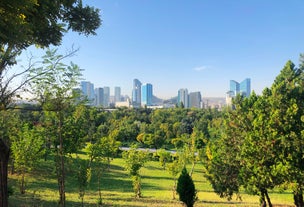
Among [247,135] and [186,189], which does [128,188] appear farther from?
[247,135]

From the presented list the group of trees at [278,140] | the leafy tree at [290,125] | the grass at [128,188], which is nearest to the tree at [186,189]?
the group of trees at [278,140]

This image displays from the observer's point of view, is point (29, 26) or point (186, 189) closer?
point (29, 26)

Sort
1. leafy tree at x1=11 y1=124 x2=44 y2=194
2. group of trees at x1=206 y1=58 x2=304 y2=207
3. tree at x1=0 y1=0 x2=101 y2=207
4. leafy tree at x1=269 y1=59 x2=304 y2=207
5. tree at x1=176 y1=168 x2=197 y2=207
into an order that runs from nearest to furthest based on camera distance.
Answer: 1. tree at x1=0 y1=0 x2=101 y2=207
2. leafy tree at x1=269 y1=59 x2=304 y2=207
3. group of trees at x1=206 y1=58 x2=304 y2=207
4. tree at x1=176 y1=168 x2=197 y2=207
5. leafy tree at x1=11 y1=124 x2=44 y2=194

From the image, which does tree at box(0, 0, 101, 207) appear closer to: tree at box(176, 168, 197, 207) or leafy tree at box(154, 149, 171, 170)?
tree at box(176, 168, 197, 207)

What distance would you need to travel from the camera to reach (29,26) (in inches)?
266

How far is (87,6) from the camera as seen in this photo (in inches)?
377

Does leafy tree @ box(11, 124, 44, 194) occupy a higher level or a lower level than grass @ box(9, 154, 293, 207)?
higher

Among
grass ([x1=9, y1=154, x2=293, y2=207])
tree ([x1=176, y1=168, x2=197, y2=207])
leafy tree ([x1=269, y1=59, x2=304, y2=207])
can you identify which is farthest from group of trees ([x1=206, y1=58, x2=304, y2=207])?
grass ([x1=9, y1=154, x2=293, y2=207])

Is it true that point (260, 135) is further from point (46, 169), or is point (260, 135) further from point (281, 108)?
point (46, 169)

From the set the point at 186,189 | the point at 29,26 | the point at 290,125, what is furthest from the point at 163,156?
the point at 29,26

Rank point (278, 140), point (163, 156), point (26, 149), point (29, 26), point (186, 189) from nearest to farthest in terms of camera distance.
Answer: point (29, 26)
point (278, 140)
point (186, 189)
point (26, 149)
point (163, 156)

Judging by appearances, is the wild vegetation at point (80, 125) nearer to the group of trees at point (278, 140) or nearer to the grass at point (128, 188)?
the group of trees at point (278, 140)

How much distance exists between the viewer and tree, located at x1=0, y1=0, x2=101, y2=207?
588 cm

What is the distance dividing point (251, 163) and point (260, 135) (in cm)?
148
